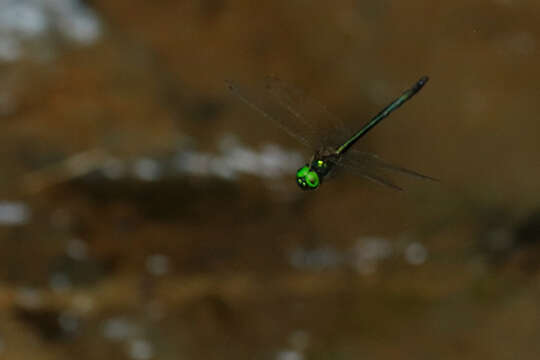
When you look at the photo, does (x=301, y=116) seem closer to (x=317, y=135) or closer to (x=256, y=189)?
(x=317, y=135)

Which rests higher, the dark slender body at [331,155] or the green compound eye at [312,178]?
the dark slender body at [331,155]

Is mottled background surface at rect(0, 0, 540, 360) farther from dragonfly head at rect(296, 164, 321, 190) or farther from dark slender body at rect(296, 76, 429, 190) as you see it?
dragonfly head at rect(296, 164, 321, 190)

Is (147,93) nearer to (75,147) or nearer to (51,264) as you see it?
(75,147)

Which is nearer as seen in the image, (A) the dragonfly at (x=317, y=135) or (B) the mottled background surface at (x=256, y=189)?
(A) the dragonfly at (x=317, y=135)

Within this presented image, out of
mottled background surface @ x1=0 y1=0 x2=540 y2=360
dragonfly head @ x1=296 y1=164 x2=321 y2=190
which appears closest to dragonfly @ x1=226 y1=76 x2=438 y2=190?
dragonfly head @ x1=296 y1=164 x2=321 y2=190

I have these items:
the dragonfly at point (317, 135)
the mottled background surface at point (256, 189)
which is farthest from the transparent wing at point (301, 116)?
the mottled background surface at point (256, 189)

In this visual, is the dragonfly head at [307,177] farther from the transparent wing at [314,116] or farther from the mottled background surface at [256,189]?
the mottled background surface at [256,189]

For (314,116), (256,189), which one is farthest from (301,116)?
(256,189)
